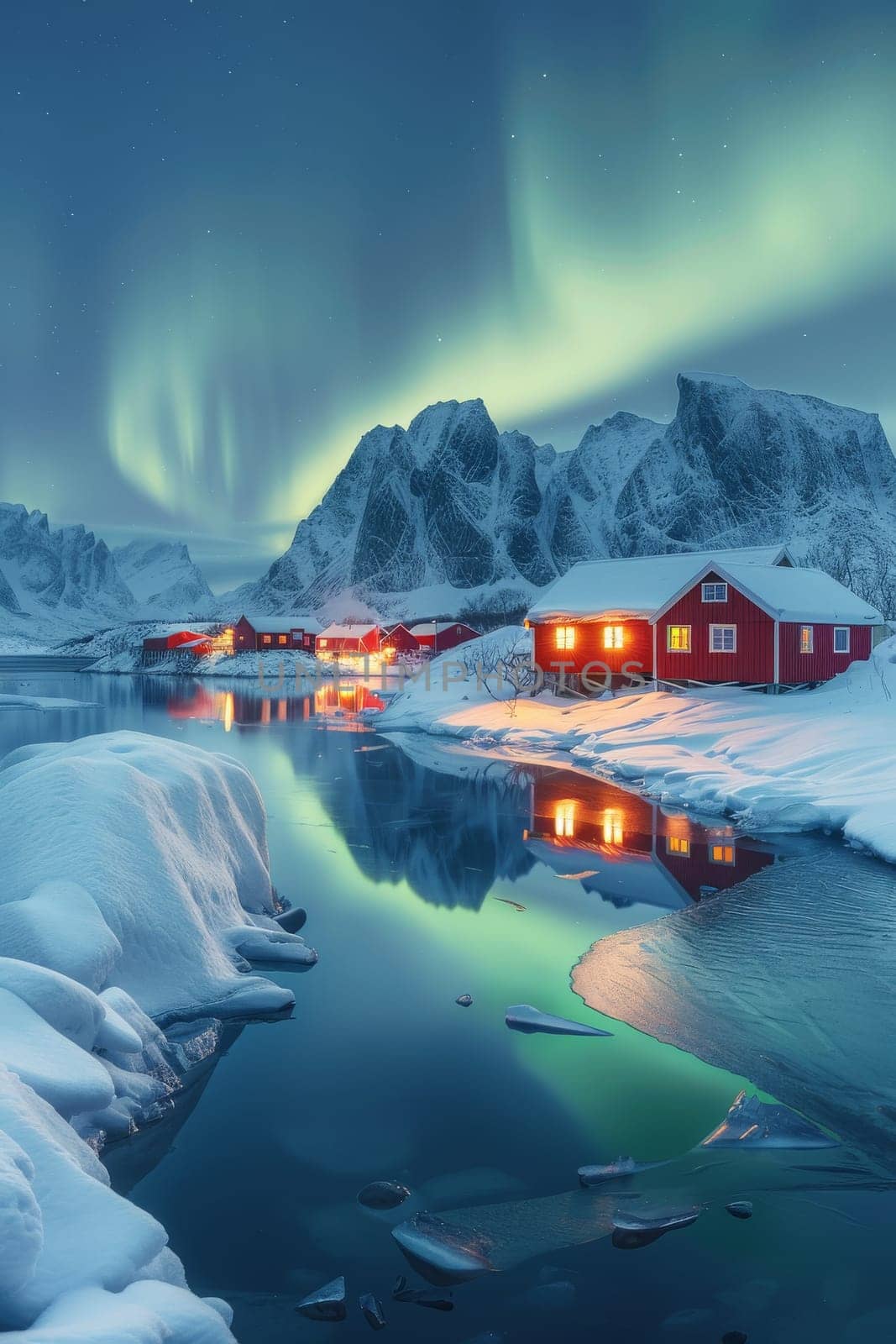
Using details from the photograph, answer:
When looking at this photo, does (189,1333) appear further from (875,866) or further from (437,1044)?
(875,866)

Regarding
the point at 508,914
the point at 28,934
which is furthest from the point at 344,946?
the point at 28,934

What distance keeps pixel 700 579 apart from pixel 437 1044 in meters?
27.7

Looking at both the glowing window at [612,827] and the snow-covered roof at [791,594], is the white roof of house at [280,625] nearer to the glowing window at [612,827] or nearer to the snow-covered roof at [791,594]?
the snow-covered roof at [791,594]

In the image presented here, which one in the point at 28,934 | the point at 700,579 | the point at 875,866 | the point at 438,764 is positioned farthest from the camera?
the point at 700,579

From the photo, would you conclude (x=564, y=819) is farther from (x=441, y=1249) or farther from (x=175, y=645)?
(x=175, y=645)

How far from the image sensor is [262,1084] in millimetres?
7027

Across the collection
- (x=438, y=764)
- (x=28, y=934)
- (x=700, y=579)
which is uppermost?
(x=700, y=579)

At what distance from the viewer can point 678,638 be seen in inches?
1326

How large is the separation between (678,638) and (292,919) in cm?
2563

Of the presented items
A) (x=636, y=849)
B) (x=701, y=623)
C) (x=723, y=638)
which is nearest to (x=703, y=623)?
(x=701, y=623)

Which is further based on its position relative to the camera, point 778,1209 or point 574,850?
point 574,850

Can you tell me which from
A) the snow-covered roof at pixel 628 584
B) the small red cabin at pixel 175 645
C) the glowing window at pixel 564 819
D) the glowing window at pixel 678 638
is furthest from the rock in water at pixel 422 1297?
the small red cabin at pixel 175 645

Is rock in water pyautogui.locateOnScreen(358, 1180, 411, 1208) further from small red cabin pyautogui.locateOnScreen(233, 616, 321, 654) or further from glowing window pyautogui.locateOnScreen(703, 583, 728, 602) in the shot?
small red cabin pyautogui.locateOnScreen(233, 616, 321, 654)

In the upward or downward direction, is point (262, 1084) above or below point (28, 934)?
below
